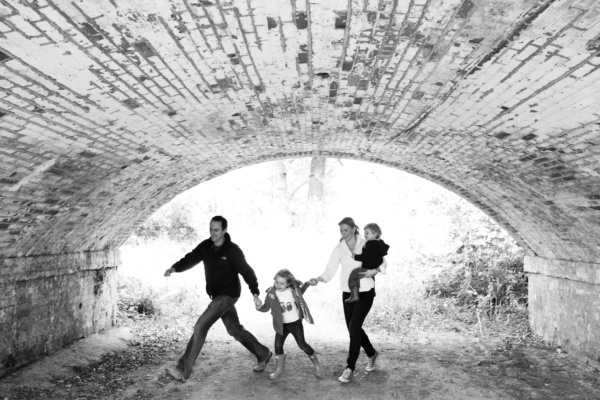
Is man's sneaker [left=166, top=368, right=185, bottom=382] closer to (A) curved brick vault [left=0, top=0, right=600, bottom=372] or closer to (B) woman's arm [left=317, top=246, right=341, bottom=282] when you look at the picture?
(B) woman's arm [left=317, top=246, right=341, bottom=282]

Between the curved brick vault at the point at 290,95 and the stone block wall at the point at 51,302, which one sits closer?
the curved brick vault at the point at 290,95

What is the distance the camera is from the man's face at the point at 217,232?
21.8 ft

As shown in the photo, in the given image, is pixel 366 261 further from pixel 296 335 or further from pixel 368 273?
pixel 296 335

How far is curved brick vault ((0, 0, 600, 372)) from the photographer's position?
3.67 meters

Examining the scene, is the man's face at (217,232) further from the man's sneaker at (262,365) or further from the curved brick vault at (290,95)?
the man's sneaker at (262,365)

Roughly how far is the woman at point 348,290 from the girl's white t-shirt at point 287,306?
0.40 m

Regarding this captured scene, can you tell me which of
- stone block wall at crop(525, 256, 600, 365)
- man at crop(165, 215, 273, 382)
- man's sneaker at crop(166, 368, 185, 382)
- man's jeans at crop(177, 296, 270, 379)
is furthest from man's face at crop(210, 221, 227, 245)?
stone block wall at crop(525, 256, 600, 365)

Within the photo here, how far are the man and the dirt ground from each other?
0.43 metres

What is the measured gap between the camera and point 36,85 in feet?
13.6

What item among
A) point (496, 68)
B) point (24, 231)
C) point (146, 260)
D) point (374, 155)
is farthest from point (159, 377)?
point (146, 260)

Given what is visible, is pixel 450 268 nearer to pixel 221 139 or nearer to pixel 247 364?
pixel 247 364

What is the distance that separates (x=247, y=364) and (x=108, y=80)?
15.7ft

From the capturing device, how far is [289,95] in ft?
18.7

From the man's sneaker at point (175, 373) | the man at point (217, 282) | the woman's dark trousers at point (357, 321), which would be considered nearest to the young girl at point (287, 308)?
the man at point (217, 282)
